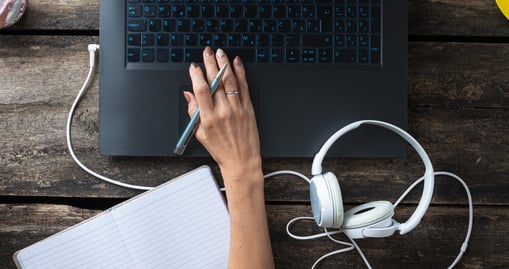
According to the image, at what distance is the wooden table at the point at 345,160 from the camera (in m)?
0.77

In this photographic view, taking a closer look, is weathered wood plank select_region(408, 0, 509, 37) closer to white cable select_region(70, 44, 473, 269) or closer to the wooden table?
the wooden table

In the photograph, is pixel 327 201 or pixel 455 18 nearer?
pixel 327 201

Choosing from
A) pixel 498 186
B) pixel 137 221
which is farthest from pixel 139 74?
pixel 498 186

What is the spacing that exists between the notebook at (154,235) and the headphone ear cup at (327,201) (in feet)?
0.47

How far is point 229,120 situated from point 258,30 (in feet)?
0.46

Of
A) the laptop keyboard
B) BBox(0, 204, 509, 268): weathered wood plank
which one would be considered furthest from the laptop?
BBox(0, 204, 509, 268): weathered wood plank

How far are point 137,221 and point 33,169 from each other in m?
0.19

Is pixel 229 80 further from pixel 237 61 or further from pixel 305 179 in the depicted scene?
pixel 305 179

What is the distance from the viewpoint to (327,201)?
26.8 inches

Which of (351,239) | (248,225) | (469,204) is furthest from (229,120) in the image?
(469,204)

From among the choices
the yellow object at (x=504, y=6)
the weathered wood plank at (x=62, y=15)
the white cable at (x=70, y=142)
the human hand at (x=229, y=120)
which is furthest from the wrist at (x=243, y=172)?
the yellow object at (x=504, y=6)

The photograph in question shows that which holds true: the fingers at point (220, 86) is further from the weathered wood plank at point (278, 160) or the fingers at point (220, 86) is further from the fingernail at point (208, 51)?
the weathered wood plank at point (278, 160)

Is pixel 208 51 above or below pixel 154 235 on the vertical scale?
above

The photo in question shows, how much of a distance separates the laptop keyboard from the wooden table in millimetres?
99
